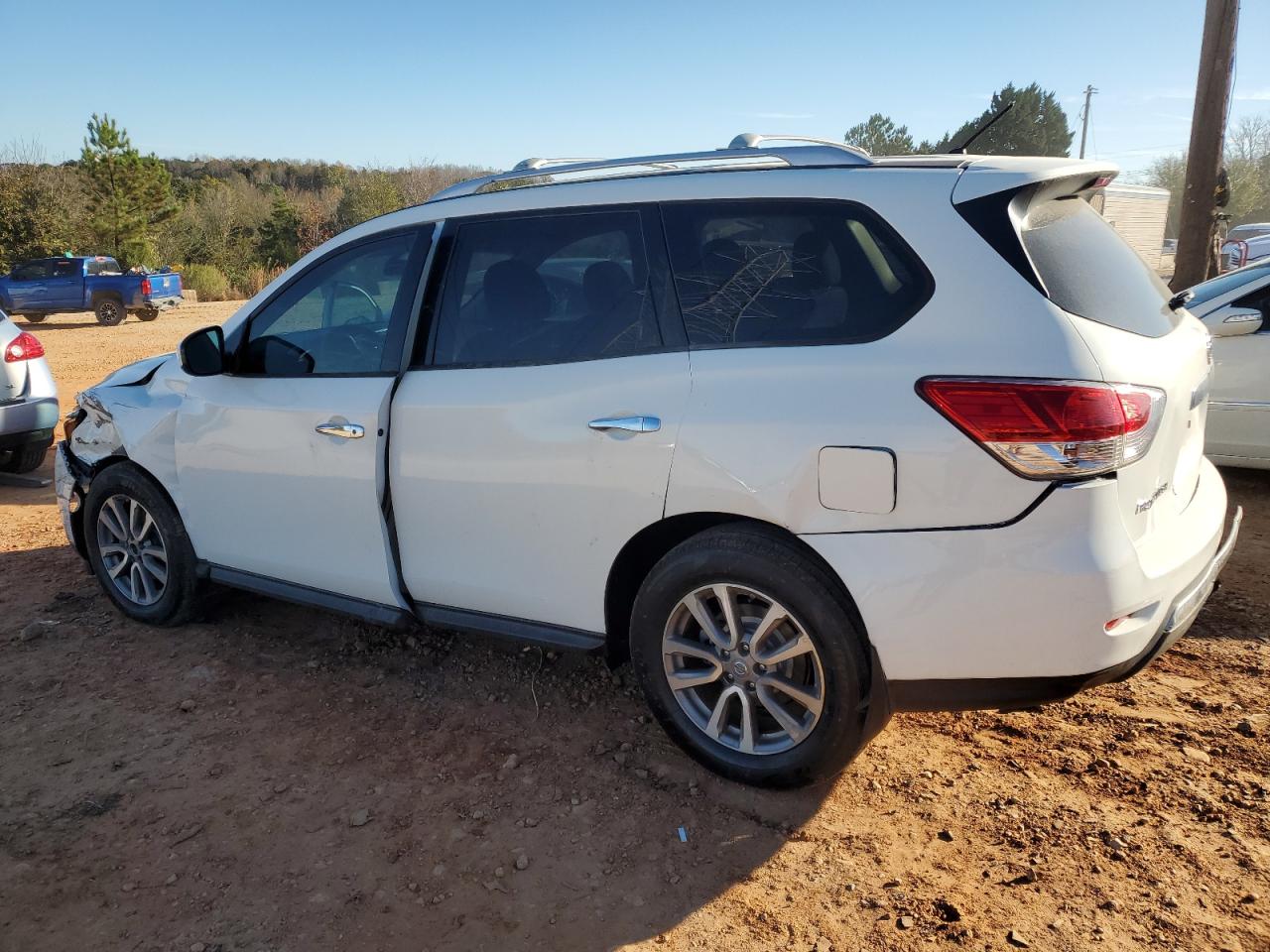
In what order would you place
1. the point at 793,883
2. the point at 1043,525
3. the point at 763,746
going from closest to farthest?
1. the point at 1043,525
2. the point at 793,883
3. the point at 763,746

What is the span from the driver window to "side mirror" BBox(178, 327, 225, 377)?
92 millimetres

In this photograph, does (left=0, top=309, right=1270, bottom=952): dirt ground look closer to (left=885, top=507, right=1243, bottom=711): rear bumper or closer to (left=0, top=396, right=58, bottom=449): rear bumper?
(left=885, top=507, right=1243, bottom=711): rear bumper

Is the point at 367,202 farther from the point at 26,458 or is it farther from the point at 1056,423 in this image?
the point at 1056,423

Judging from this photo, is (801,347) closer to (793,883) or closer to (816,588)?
(816,588)

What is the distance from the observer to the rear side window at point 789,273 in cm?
279

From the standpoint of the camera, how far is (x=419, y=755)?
3498 mm

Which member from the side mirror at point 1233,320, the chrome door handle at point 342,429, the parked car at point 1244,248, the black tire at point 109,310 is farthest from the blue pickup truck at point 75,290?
the side mirror at point 1233,320

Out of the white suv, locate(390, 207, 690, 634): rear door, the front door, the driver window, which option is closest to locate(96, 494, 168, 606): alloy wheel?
the front door

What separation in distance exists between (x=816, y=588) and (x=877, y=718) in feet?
1.49

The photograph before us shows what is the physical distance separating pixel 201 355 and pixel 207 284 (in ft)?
101

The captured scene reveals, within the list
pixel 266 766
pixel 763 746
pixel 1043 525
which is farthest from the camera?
pixel 266 766

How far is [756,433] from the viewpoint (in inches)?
112

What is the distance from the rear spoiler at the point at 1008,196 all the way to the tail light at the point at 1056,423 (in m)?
0.31

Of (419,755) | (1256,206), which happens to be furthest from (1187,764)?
(1256,206)
